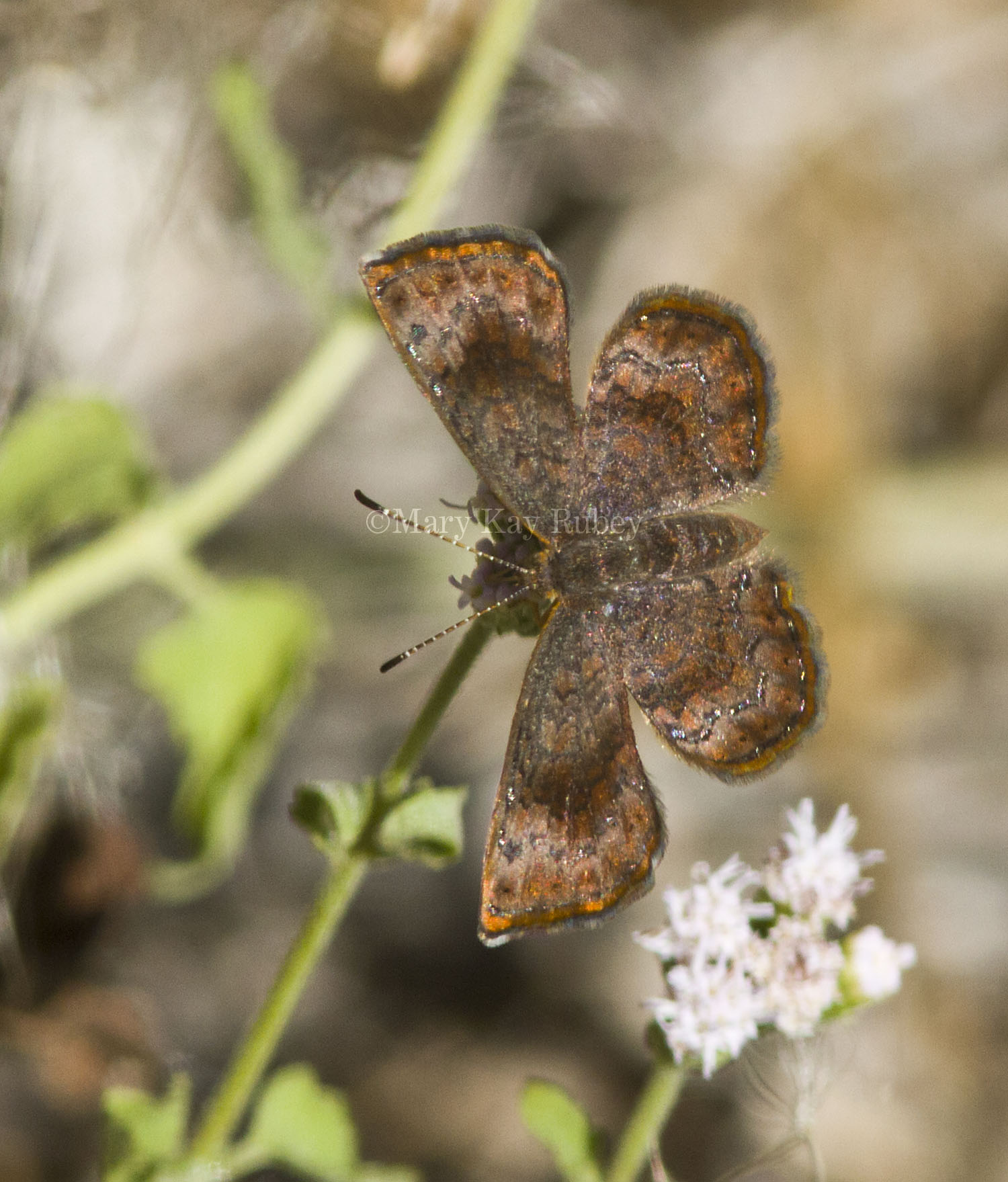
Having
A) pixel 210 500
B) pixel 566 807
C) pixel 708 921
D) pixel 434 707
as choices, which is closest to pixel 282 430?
pixel 210 500

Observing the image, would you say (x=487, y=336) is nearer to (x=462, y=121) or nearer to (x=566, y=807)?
(x=566, y=807)

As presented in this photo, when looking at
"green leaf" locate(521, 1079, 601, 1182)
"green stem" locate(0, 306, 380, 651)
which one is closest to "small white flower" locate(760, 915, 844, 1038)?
"green leaf" locate(521, 1079, 601, 1182)

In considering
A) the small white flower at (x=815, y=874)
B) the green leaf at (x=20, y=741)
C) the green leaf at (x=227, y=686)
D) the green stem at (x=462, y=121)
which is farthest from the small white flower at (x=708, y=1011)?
the green stem at (x=462, y=121)

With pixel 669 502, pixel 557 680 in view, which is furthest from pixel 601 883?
pixel 669 502

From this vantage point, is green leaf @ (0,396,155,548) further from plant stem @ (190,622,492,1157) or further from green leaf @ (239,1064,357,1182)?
green leaf @ (239,1064,357,1182)

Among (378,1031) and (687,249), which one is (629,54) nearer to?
(687,249)

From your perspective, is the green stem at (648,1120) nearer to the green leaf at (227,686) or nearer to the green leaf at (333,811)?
the green leaf at (333,811)
